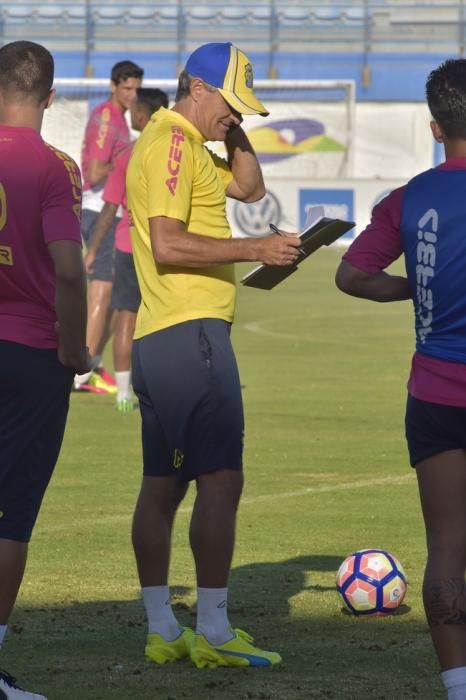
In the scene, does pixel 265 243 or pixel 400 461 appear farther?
pixel 400 461

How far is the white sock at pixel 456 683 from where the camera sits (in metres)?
4.26

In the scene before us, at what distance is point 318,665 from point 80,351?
4.84ft

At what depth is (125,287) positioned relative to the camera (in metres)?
11.9

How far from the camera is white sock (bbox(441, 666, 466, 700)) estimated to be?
4258mm

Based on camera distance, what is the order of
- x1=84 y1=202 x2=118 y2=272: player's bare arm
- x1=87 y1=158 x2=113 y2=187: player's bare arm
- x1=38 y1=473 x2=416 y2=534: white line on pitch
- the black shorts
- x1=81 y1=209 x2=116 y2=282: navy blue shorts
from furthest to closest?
x1=87 y1=158 x2=113 y2=187: player's bare arm, x1=81 y1=209 x2=116 y2=282: navy blue shorts, x1=84 y1=202 x2=118 y2=272: player's bare arm, the black shorts, x1=38 y1=473 x2=416 y2=534: white line on pitch

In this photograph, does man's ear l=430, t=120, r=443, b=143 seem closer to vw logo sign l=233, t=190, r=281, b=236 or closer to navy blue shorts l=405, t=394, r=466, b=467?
navy blue shorts l=405, t=394, r=466, b=467

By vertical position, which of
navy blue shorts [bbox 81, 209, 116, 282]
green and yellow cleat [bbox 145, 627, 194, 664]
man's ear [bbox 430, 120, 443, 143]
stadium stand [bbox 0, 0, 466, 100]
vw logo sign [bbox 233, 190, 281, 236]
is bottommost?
vw logo sign [bbox 233, 190, 281, 236]

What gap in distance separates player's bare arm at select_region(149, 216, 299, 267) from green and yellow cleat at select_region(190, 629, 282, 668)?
138cm

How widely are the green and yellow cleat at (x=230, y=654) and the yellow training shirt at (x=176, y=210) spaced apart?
117 cm

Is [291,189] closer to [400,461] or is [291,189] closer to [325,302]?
[325,302]

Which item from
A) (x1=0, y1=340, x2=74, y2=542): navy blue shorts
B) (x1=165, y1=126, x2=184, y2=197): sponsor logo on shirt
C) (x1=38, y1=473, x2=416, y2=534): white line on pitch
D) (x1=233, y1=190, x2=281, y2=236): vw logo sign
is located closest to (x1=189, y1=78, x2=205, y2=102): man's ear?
(x1=165, y1=126, x2=184, y2=197): sponsor logo on shirt

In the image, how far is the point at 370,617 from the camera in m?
6.04

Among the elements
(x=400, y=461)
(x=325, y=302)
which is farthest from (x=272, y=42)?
(x=400, y=461)

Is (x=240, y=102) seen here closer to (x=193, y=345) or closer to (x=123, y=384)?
(x=193, y=345)
